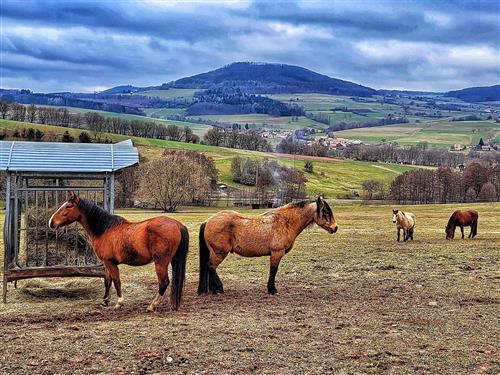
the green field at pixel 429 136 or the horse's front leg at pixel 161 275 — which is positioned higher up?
the green field at pixel 429 136

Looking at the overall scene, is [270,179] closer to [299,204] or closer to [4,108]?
[299,204]

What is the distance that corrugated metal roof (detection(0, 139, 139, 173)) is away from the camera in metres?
11.6

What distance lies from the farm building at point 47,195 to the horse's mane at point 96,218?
3.83 ft

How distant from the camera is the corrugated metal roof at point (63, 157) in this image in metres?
11.6

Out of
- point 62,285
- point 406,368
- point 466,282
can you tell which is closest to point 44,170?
point 62,285

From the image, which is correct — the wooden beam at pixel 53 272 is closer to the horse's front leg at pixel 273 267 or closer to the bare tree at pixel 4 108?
the horse's front leg at pixel 273 267

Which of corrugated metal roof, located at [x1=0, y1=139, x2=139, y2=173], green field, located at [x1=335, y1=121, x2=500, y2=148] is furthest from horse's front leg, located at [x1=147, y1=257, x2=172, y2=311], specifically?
green field, located at [x1=335, y1=121, x2=500, y2=148]

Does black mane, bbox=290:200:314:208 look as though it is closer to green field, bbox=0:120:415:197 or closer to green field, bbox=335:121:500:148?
green field, bbox=0:120:415:197

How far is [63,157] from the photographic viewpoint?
11914 mm

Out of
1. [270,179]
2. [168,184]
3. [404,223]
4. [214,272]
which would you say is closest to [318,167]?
[270,179]

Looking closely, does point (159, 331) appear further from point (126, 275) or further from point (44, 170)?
point (126, 275)

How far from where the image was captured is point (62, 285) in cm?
1224

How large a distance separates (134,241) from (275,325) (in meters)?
3.21

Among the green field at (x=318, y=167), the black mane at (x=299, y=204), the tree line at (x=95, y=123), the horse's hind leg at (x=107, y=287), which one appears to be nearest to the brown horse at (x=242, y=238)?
the black mane at (x=299, y=204)
